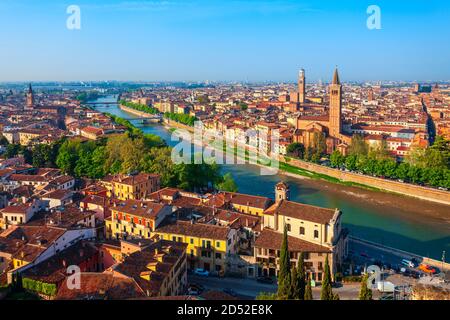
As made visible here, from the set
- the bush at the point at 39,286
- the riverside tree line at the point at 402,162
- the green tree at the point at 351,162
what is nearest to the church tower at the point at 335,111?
the riverside tree line at the point at 402,162

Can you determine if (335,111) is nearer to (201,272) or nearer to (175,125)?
(175,125)

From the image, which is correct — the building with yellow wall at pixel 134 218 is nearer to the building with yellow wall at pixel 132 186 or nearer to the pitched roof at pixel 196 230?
the pitched roof at pixel 196 230

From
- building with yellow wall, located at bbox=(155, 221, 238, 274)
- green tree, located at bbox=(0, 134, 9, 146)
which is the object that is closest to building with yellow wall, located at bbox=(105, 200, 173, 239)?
building with yellow wall, located at bbox=(155, 221, 238, 274)

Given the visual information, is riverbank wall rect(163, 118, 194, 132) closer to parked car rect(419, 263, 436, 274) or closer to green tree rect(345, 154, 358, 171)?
green tree rect(345, 154, 358, 171)

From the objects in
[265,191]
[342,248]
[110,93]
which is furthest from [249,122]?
[110,93]

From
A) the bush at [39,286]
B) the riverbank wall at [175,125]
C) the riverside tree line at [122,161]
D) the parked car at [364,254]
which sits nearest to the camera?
the bush at [39,286]
